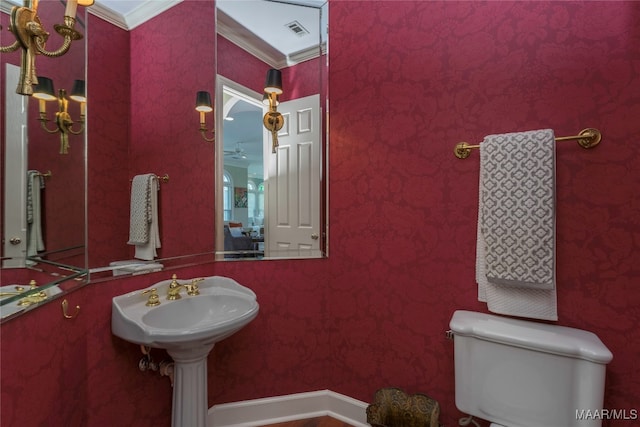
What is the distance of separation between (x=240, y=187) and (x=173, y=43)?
801mm

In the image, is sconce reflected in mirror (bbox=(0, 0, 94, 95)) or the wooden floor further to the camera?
the wooden floor

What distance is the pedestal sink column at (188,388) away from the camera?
1311mm

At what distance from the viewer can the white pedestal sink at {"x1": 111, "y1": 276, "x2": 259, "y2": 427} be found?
1109 millimetres

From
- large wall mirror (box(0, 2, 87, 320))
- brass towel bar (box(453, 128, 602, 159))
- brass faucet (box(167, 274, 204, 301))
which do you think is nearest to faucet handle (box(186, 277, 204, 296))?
brass faucet (box(167, 274, 204, 301))

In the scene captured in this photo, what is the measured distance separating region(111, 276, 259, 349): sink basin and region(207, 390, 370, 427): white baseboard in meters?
0.64

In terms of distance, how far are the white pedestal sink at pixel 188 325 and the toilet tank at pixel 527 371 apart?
0.93 meters

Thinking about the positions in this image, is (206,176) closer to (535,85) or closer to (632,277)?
(535,85)

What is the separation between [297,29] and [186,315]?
1.69 m

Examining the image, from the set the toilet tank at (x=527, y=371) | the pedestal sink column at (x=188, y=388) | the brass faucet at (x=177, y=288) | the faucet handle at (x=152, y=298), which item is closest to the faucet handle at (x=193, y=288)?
the brass faucet at (x=177, y=288)

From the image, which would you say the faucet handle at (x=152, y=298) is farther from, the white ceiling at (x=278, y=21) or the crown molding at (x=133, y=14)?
the white ceiling at (x=278, y=21)

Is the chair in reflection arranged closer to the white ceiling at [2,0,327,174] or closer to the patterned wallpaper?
the patterned wallpaper

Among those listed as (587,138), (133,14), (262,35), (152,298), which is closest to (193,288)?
(152,298)

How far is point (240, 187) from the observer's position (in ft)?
5.57

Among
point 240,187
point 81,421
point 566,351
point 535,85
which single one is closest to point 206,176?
point 240,187
